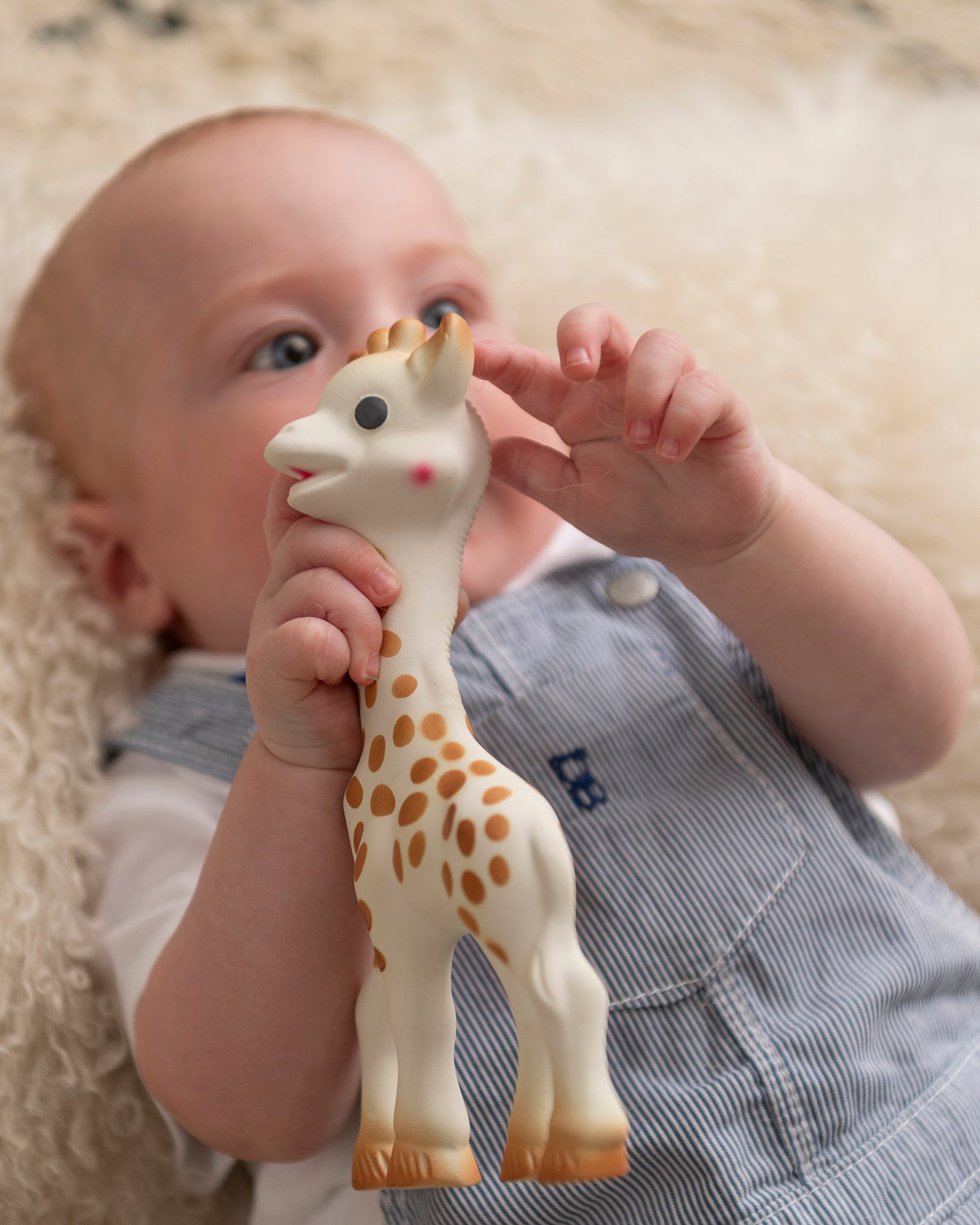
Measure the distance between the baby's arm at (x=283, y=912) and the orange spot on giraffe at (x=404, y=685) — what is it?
0.02m

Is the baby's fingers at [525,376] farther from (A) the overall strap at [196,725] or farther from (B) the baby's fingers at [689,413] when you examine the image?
(A) the overall strap at [196,725]

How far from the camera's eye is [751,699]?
3.03 feet

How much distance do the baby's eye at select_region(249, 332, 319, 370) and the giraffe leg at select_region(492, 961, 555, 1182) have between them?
589mm

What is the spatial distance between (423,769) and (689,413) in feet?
0.84

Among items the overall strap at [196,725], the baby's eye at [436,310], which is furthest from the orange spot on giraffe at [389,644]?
the baby's eye at [436,310]

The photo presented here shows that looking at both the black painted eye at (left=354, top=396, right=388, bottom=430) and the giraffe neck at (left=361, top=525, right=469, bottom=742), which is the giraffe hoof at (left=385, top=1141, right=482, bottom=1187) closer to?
the giraffe neck at (left=361, top=525, right=469, bottom=742)

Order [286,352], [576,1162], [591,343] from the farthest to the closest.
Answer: [286,352] → [591,343] → [576,1162]

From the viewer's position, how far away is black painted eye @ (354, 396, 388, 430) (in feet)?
1.98

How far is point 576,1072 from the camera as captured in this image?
0.49 metres

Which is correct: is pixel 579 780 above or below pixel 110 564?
above

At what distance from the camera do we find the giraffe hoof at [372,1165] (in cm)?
55

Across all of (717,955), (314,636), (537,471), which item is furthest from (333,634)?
(717,955)

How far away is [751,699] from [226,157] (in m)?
0.64

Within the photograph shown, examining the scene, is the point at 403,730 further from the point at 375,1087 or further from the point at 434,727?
the point at 375,1087
